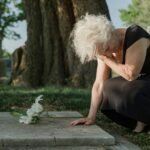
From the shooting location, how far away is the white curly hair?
497cm

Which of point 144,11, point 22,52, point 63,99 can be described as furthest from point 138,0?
point 63,99

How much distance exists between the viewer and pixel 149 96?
5.23 m

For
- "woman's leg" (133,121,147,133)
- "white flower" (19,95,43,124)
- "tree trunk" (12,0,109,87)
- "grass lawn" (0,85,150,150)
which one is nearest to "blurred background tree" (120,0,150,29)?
"tree trunk" (12,0,109,87)

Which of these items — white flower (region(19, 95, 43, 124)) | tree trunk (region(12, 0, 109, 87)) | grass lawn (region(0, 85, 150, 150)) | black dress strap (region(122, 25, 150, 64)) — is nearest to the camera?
black dress strap (region(122, 25, 150, 64))

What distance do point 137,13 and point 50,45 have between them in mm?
38411

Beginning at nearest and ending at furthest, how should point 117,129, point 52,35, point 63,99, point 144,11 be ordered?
1. point 117,129
2. point 63,99
3. point 52,35
4. point 144,11

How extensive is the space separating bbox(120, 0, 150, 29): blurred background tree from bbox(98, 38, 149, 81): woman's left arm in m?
38.2

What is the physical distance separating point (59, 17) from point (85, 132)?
6829mm

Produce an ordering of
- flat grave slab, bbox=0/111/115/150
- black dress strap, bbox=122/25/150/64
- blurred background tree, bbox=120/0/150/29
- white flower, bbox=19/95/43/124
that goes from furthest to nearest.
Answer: blurred background tree, bbox=120/0/150/29, white flower, bbox=19/95/43/124, black dress strap, bbox=122/25/150/64, flat grave slab, bbox=0/111/115/150

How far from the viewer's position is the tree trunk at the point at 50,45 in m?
11.5

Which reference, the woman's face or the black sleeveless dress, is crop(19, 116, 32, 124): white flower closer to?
the black sleeveless dress

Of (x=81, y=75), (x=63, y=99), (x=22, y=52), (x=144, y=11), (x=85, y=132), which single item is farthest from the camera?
(x=144, y=11)

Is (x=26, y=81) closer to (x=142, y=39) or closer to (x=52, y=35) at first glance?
(x=52, y=35)

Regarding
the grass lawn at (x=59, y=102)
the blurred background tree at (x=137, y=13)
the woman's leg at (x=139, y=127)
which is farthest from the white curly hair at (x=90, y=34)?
the blurred background tree at (x=137, y=13)
